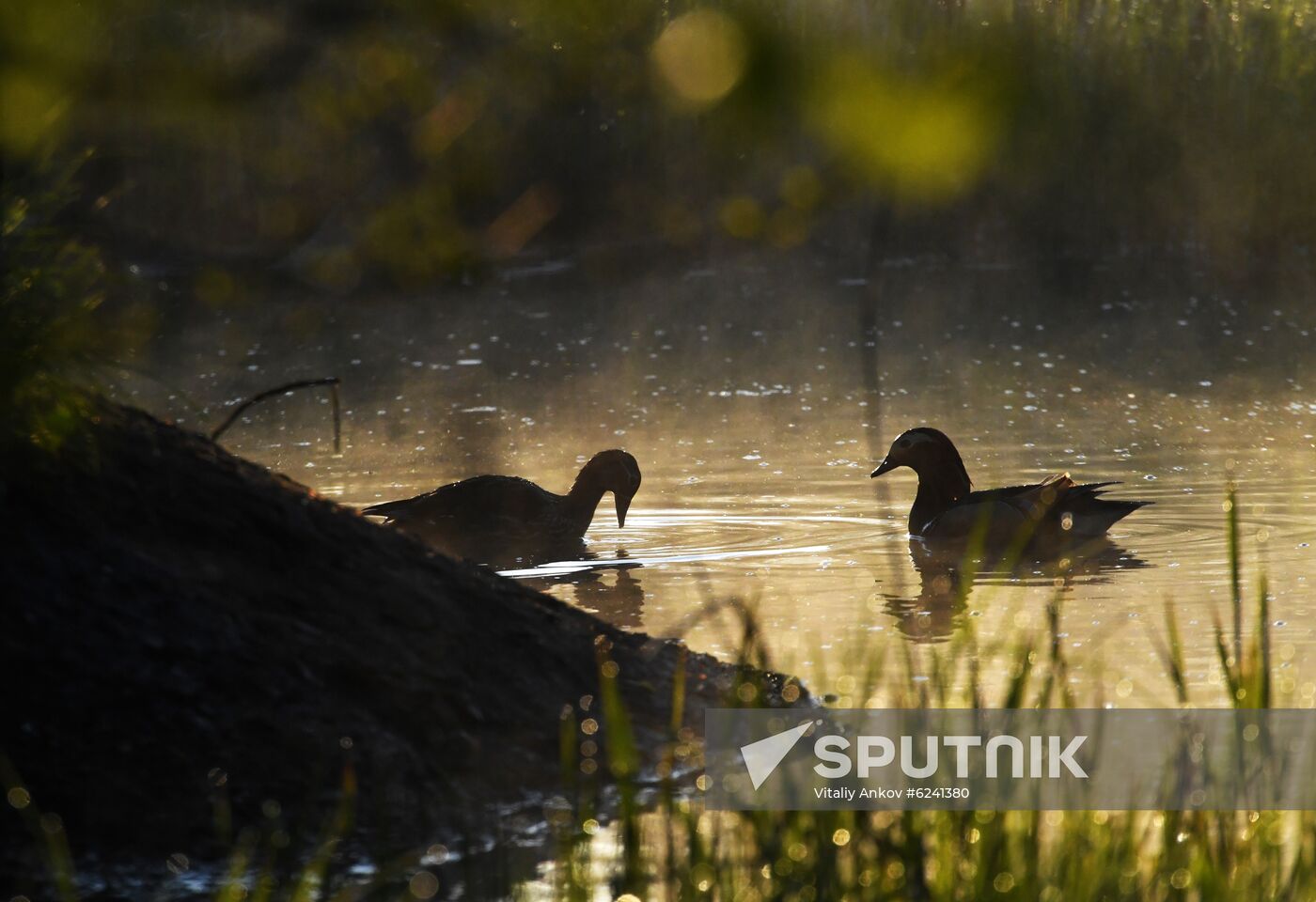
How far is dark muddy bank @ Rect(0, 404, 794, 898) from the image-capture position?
5223 millimetres

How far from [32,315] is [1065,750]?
304 centimetres

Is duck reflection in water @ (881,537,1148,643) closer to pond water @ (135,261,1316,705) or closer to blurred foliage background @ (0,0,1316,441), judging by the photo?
pond water @ (135,261,1316,705)

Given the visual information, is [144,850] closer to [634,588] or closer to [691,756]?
[691,756]

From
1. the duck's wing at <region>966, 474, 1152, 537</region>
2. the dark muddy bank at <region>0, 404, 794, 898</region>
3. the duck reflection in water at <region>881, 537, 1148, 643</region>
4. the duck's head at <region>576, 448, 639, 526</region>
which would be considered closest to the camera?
the dark muddy bank at <region>0, 404, 794, 898</region>

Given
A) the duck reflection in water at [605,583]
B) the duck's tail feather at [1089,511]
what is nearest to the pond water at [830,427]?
the duck reflection in water at [605,583]

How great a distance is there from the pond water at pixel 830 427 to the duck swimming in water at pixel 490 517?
0.33 metres

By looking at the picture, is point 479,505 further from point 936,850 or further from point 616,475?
point 936,850

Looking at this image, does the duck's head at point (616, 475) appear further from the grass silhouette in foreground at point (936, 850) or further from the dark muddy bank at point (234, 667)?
the grass silhouette in foreground at point (936, 850)

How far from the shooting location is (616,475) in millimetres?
12562

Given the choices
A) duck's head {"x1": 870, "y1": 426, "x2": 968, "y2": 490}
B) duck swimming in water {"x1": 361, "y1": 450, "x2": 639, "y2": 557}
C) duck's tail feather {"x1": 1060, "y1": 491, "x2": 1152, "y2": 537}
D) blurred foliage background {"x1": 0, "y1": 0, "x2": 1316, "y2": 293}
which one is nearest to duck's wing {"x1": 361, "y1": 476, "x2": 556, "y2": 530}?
duck swimming in water {"x1": 361, "y1": 450, "x2": 639, "y2": 557}

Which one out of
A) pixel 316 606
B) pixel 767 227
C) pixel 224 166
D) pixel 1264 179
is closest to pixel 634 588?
pixel 224 166

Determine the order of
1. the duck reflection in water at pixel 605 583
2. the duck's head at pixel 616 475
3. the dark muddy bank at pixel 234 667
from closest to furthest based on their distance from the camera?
the dark muddy bank at pixel 234 667, the duck reflection in water at pixel 605 583, the duck's head at pixel 616 475

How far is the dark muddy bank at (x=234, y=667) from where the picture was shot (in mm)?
5223

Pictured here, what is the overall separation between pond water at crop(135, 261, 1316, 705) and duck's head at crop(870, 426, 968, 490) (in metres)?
0.52
